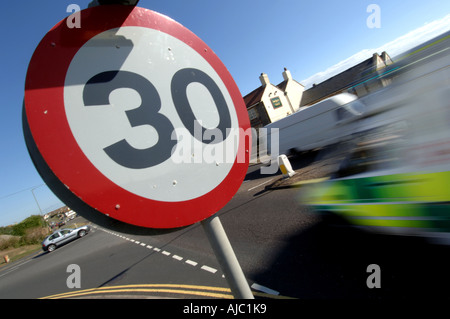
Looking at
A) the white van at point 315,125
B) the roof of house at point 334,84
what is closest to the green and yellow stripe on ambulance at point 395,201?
the white van at point 315,125

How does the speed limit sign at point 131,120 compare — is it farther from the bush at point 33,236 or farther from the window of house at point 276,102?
the bush at point 33,236

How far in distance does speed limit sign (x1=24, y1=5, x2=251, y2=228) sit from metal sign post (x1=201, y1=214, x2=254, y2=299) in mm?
74

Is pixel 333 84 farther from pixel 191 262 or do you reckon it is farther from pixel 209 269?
pixel 209 269

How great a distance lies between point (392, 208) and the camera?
2656 mm

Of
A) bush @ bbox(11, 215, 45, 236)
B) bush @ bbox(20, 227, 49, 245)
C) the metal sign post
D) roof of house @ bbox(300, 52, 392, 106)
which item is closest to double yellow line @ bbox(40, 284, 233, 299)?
the metal sign post

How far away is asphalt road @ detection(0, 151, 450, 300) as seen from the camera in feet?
8.66

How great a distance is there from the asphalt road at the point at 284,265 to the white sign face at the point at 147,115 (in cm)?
277

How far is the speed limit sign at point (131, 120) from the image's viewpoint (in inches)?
25.0

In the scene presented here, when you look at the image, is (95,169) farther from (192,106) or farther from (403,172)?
(403,172)

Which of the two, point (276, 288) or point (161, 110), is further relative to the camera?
point (276, 288)

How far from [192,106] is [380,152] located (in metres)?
2.99
